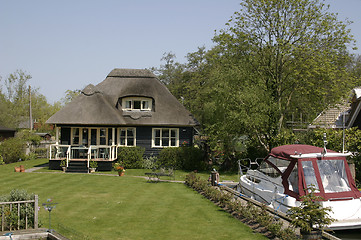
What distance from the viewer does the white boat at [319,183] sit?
41.9 ft

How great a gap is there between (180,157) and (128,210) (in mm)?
15028

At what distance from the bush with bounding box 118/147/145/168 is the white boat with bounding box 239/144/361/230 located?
50.8 ft

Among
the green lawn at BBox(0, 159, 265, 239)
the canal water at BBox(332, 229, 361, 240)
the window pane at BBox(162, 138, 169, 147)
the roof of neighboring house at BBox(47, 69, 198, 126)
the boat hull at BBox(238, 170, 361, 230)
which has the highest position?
the roof of neighboring house at BBox(47, 69, 198, 126)

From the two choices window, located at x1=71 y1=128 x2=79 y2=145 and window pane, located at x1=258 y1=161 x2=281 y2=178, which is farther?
window, located at x1=71 y1=128 x2=79 y2=145

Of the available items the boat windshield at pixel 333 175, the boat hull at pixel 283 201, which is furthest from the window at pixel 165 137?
the boat windshield at pixel 333 175

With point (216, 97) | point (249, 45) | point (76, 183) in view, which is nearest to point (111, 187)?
point (76, 183)

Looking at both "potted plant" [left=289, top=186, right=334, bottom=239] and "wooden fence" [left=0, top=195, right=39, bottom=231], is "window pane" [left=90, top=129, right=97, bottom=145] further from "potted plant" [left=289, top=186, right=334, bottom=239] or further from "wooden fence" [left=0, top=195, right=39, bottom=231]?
"potted plant" [left=289, top=186, right=334, bottom=239]

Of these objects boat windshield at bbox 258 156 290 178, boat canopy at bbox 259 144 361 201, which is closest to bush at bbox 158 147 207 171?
boat windshield at bbox 258 156 290 178

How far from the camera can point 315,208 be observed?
1041 centimetres

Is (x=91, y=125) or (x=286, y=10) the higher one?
(x=286, y=10)

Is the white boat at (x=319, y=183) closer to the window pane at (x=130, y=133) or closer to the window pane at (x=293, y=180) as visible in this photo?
the window pane at (x=293, y=180)

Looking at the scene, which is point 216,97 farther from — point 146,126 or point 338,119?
point 338,119

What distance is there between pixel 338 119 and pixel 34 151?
3063cm

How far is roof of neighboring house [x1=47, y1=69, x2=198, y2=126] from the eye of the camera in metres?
27.9
